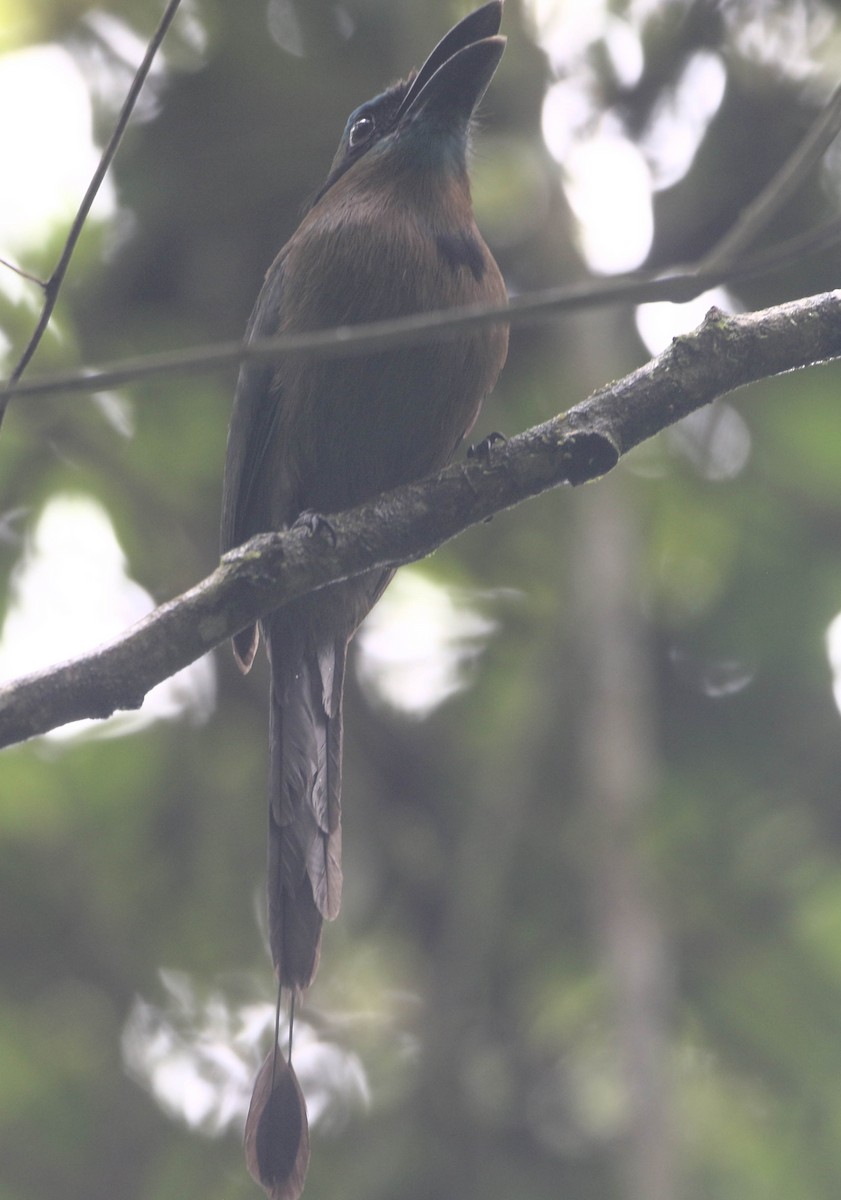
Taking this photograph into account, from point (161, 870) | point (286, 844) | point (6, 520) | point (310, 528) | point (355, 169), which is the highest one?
point (6, 520)

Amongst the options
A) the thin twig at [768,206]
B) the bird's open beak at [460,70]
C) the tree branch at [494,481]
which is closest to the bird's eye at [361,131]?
the bird's open beak at [460,70]

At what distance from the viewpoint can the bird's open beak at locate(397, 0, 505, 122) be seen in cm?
298

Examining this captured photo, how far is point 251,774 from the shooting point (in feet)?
17.1

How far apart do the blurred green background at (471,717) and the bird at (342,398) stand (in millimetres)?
1603

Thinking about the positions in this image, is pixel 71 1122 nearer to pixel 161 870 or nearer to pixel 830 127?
pixel 161 870

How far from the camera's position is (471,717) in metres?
5.16

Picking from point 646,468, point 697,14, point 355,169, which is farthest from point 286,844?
point 697,14

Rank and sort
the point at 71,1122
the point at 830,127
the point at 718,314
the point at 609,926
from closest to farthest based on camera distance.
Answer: the point at 830,127, the point at 718,314, the point at 609,926, the point at 71,1122

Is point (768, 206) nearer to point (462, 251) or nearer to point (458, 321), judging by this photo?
point (458, 321)

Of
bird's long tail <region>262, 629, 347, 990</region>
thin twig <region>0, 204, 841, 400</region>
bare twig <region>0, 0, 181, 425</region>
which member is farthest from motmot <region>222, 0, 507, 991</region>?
thin twig <region>0, 204, 841, 400</region>

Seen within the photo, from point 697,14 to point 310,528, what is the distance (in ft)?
11.5

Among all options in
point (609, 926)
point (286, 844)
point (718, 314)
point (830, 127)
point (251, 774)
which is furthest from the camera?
point (251, 774)

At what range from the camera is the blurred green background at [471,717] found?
4770 mm

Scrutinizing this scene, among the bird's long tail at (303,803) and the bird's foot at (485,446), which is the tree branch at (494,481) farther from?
the bird's long tail at (303,803)
